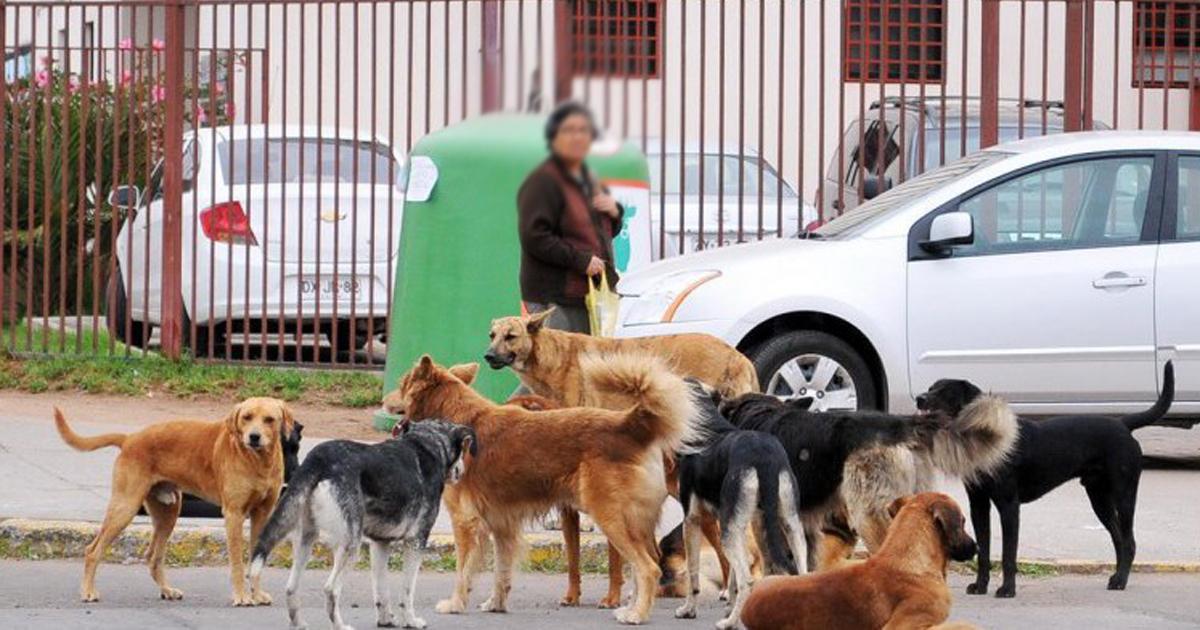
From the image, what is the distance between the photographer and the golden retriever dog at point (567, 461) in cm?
671

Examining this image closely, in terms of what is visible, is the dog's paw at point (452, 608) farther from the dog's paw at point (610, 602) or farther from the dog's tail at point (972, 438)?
the dog's tail at point (972, 438)

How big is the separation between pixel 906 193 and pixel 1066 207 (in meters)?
0.83

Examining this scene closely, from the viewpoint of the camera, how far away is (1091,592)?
25.1ft

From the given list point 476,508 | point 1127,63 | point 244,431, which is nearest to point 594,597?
point 476,508

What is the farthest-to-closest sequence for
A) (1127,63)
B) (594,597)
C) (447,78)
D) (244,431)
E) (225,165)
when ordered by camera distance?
1. (1127,63)
2. (225,165)
3. (594,597)
4. (244,431)
5. (447,78)

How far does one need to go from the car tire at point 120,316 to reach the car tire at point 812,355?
4605 mm

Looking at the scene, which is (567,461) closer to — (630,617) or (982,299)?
(630,617)

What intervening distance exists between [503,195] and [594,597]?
5.82m

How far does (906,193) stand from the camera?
401 inches

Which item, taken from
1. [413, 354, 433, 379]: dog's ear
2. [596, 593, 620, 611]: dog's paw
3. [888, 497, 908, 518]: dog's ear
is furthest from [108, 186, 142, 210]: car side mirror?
[888, 497, 908, 518]: dog's ear

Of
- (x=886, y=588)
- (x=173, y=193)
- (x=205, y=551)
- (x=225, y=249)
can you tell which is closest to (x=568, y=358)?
(x=205, y=551)

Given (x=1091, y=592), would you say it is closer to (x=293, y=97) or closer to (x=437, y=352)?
(x=437, y=352)

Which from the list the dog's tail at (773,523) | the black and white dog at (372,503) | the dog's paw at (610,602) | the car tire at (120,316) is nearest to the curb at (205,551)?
the dog's paw at (610,602)

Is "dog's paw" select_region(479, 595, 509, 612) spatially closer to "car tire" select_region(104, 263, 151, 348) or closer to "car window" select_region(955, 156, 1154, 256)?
"car window" select_region(955, 156, 1154, 256)
